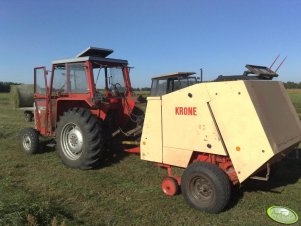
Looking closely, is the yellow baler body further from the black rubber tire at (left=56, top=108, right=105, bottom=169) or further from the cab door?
the cab door

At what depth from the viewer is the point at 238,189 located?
5.35 meters

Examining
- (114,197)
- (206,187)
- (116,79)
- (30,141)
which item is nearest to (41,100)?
(30,141)

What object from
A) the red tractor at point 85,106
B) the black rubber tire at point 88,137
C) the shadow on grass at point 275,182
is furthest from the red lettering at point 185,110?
the black rubber tire at point 88,137

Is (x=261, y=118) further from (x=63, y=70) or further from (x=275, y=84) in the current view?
(x=63, y=70)

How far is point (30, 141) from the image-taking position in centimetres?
819

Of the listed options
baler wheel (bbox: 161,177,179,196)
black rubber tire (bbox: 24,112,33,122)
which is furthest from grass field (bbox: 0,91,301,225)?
black rubber tire (bbox: 24,112,33,122)

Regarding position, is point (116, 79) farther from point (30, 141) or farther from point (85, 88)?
point (30, 141)

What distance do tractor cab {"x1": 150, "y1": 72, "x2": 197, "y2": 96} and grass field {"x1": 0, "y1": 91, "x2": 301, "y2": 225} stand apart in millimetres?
5019

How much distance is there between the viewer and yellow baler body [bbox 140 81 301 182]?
4.30m

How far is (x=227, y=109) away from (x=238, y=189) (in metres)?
1.55

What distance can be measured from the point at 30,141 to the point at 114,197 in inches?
149

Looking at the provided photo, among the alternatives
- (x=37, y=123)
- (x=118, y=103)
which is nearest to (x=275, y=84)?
(x=118, y=103)

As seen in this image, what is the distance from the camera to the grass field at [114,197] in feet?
A: 14.3

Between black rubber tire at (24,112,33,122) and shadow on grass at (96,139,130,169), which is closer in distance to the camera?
shadow on grass at (96,139,130,169)
